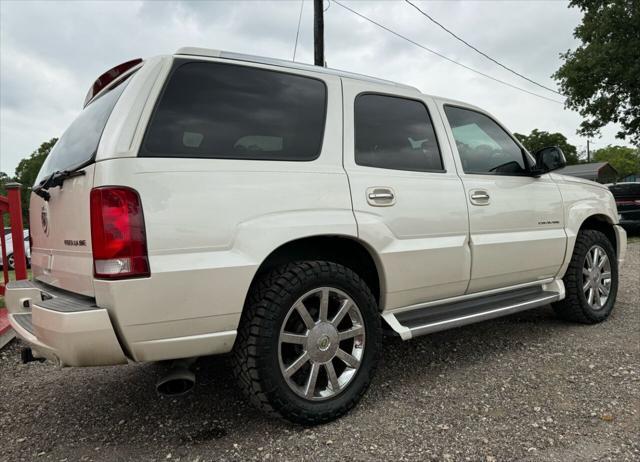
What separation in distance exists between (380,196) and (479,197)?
90cm

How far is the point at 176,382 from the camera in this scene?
2145mm

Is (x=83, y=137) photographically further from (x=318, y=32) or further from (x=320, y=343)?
(x=318, y=32)

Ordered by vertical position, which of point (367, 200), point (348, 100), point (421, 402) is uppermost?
point (348, 100)

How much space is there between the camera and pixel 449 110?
3.29m

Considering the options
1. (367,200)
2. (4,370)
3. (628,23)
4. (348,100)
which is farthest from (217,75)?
(628,23)

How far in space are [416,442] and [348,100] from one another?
189 centimetres

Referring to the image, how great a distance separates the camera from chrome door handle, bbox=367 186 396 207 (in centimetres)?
258

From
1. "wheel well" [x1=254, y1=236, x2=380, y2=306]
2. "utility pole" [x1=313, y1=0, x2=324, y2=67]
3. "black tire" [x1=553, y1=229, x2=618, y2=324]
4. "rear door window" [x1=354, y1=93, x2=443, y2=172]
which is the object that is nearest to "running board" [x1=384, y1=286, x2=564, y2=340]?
"wheel well" [x1=254, y1=236, x2=380, y2=306]

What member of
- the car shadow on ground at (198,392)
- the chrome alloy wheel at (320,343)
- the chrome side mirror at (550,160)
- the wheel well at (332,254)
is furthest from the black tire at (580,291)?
the chrome alloy wheel at (320,343)

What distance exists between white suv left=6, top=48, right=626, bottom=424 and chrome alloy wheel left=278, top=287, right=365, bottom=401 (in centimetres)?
1

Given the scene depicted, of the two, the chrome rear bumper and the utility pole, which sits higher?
the utility pole

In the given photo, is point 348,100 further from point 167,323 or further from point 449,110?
point 167,323

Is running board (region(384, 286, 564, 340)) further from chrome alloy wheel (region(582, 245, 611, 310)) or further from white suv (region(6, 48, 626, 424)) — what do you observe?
chrome alloy wheel (region(582, 245, 611, 310))

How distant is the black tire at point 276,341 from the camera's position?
2154 millimetres
